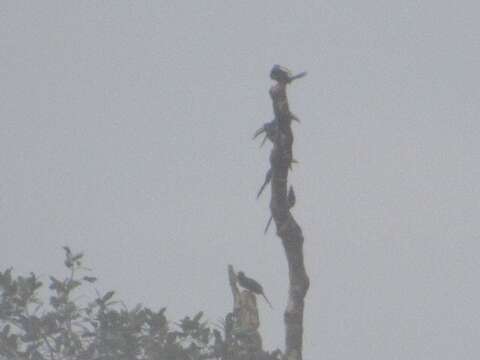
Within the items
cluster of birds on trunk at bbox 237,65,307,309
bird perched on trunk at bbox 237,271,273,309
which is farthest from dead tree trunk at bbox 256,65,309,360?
bird perched on trunk at bbox 237,271,273,309

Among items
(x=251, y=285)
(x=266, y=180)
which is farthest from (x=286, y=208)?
(x=251, y=285)

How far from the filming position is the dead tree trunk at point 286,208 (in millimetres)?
13281

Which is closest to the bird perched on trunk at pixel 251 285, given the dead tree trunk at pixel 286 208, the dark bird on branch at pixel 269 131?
the dead tree trunk at pixel 286 208

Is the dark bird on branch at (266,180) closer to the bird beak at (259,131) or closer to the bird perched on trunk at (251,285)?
the bird beak at (259,131)

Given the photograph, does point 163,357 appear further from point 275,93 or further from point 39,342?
point 275,93

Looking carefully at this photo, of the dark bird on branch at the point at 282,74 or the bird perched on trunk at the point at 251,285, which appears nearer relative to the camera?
the dark bird on branch at the point at 282,74

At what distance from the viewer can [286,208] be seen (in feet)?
45.9

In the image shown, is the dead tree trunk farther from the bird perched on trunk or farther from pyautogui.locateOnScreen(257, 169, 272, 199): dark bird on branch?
the bird perched on trunk

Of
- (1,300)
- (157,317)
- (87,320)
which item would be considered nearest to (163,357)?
(157,317)

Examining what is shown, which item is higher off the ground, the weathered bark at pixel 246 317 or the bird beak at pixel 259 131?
the bird beak at pixel 259 131

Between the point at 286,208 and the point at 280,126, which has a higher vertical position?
the point at 280,126

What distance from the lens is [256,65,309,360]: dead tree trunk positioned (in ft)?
43.6

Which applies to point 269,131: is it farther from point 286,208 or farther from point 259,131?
point 286,208

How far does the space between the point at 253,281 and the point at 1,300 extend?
347 cm
